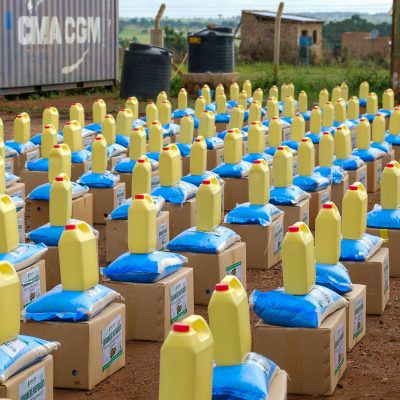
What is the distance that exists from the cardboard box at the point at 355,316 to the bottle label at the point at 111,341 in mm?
1312

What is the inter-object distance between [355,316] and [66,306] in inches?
71.3

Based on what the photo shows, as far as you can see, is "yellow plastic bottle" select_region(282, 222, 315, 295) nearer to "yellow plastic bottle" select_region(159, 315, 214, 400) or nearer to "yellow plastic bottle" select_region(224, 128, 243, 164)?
"yellow plastic bottle" select_region(159, 315, 214, 400)

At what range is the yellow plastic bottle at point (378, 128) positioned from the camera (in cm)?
1224

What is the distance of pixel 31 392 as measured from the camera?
202 inches

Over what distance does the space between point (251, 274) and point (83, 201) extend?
1.77 meters

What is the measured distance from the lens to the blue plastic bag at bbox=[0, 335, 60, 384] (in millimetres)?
4914

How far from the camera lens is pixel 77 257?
5.83m

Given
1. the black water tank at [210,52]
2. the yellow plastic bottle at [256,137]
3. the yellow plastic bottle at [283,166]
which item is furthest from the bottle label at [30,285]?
the black water tank at [210,52]

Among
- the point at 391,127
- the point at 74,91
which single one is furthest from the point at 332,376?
the point at 74,91

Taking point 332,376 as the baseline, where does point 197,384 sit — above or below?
above

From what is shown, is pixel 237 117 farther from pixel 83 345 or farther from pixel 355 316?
pixel 83 345

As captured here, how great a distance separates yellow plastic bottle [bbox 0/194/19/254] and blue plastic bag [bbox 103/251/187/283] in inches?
23.0

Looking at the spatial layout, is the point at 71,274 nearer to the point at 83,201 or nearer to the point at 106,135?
the point at 83,201

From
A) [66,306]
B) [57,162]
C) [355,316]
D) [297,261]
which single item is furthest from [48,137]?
[297,261]
